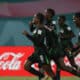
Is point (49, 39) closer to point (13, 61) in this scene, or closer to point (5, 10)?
point (13, 61)

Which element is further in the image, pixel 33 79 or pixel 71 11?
pixel 71 11

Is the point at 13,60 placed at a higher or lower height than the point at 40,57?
lower

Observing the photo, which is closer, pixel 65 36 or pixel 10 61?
pixel 65 36

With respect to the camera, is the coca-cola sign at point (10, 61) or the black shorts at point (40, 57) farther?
the coca-cola sign at point (10, 61)

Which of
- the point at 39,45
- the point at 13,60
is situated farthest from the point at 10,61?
the point at 39,45

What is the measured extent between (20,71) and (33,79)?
988 millimetres

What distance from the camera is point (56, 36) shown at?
32.3 ft

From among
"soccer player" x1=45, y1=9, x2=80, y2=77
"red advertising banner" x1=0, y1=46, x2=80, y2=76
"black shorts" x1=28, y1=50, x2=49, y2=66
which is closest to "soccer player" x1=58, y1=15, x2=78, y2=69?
"soccer player" x1=45, y1=9, x2=80, y2=77

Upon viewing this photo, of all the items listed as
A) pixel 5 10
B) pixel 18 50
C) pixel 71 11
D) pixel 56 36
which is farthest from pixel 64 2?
pixel 56 36

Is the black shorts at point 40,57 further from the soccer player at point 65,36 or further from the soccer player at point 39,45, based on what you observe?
the soccer player at point 65,36

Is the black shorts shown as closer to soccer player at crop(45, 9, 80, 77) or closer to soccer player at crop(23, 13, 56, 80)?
soccer player at crop(23, 13, 56, 80)

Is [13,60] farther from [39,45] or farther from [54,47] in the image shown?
[39,45]

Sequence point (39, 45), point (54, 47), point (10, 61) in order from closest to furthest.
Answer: point (39, 45) < point (54, 47) < point (10, 61)

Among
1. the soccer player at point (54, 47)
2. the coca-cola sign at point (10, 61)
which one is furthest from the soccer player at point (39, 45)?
the coca-cola sign at point (10, 61)
